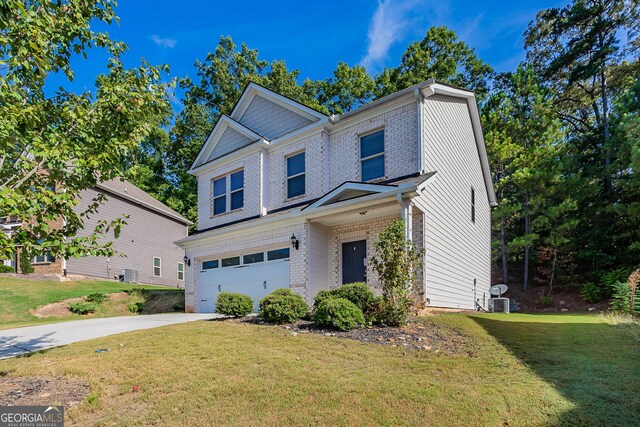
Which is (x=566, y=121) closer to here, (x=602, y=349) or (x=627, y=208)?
(x=627, y=208)

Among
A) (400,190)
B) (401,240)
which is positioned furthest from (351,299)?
(400,190)

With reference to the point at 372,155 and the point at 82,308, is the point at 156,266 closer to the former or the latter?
the point at 82,308

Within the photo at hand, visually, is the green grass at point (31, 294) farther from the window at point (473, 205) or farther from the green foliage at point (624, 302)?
the green foliage at point (624, 302)

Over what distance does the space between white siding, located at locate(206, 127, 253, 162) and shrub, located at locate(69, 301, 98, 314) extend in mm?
7792

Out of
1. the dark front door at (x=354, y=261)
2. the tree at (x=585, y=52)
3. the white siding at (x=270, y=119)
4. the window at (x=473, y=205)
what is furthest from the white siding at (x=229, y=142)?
the tree at (x=585, y=52)

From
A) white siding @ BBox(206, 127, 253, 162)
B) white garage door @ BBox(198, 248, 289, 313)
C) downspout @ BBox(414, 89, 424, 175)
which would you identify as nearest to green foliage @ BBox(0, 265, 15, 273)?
white garage door @ BBox(198, 248, 289, 313)

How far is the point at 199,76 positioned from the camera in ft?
113

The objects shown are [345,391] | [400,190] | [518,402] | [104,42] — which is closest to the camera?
[518,402]

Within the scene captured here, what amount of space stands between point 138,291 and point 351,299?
43.5 ft

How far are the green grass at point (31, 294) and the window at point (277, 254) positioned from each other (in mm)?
7569

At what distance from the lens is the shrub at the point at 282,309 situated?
847cm

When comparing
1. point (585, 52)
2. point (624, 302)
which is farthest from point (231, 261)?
point (585, 52)

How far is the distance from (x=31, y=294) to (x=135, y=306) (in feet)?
14.9

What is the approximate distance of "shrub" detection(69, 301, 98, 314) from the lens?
1470 cm
